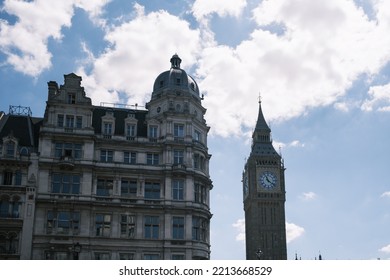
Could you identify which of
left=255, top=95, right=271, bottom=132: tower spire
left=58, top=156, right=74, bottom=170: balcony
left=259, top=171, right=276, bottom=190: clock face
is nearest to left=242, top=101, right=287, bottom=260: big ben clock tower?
left=259, top=171, right=276, bottom=190: clock face

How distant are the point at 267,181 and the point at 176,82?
320 ft

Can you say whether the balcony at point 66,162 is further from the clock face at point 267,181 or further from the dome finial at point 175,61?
the clock face at point 267,181

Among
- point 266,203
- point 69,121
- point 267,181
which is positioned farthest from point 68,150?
point 267,181

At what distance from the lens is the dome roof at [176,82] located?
60.2m

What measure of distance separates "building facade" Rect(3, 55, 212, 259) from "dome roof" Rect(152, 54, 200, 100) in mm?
547

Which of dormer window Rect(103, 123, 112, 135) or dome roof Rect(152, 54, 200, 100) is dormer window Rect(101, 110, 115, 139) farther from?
dome roof Rect(152, 54, 200, 100)

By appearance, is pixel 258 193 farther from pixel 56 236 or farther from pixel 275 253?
pixel 56 236

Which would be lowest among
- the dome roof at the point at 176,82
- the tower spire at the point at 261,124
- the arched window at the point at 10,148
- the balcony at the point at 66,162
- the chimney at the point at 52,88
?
the balcony at the point at 66,162

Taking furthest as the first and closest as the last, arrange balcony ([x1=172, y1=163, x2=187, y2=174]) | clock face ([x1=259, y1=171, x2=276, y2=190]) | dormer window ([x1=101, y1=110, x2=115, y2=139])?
clock face ([x1=259, y1=171, x2=276, y2=190]), dormer window ([x1=101, y1=110, x2=115, y2=139]), balcony ([x1=172, y1=163, x2=187, y2=174])

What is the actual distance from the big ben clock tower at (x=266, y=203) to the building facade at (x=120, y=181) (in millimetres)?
94029

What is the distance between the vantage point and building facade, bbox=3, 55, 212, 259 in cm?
5225

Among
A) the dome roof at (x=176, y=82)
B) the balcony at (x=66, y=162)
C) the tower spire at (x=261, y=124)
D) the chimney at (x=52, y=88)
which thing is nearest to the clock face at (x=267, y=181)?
the tower spire at (x=261, y=124)

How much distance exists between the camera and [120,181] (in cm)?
5478
